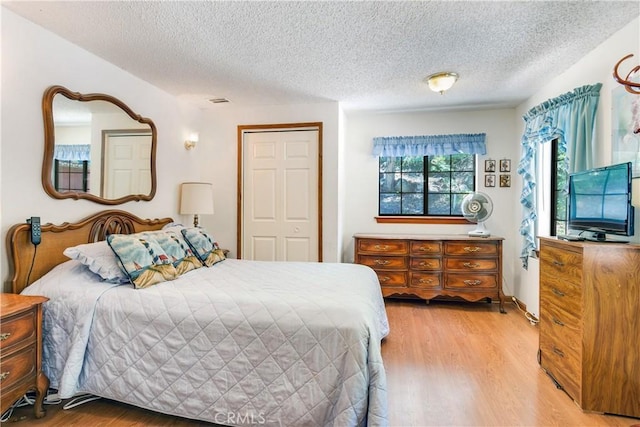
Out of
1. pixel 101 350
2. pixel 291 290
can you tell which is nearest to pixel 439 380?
pixel 291 290

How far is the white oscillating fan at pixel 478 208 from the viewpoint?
365 centimetres

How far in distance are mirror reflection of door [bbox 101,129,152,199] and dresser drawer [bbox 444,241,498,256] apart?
10.7 feet

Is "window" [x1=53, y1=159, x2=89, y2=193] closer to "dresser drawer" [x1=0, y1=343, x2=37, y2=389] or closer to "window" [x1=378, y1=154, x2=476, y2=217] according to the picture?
"dresser drawer" [x1=0, y1=343, x2=37, y2=389]

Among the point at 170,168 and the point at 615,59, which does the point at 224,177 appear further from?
the point at 615,59

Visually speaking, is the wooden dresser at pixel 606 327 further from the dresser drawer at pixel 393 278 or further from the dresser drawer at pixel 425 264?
the dresser drawer at pixel 393 278

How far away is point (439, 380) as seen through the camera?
83.1 inches

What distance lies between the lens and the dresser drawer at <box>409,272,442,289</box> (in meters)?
3.60

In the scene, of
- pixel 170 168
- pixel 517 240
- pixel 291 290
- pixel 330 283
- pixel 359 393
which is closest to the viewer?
pixel 359 393

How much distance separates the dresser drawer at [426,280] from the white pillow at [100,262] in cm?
287

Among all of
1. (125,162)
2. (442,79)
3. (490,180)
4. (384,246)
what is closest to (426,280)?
(384,246)

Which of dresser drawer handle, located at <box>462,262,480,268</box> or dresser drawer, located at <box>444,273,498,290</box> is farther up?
dresser drawer handle, located at <box>462,262,480,268</box>

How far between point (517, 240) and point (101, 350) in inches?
166

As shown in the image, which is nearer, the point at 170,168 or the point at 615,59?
the point at 615,59

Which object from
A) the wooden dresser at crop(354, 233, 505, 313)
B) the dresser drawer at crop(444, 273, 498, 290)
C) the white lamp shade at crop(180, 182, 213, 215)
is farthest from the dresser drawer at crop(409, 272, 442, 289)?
the white lamp shade at crop(180, 182, 213, 215)
